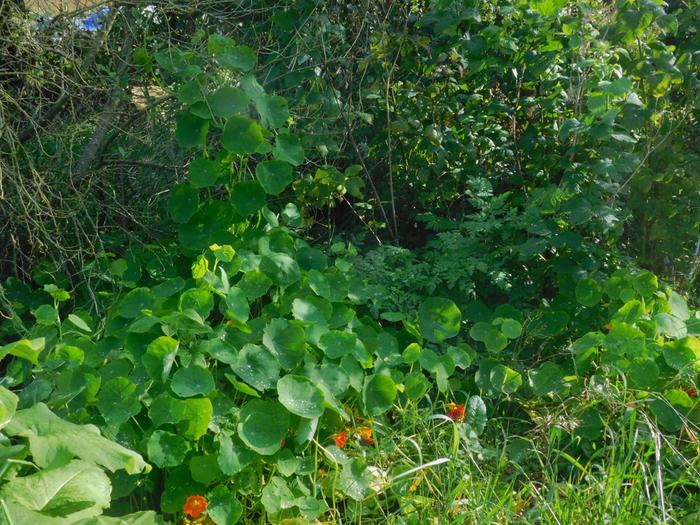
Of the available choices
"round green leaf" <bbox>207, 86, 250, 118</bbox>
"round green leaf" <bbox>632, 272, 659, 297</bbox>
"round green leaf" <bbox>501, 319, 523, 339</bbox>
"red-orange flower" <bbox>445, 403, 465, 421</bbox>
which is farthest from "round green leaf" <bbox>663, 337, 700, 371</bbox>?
"round green leaf" <bbox>207, 86, 250, 118</bbox>

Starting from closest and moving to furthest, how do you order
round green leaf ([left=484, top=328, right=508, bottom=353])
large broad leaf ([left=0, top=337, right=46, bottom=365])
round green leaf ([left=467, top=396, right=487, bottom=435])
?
large broad leaf ([left=0, top=337, right=46, bottom=365]) → round green leaf ([left=467, top=396, right=487, bottom=435]) → round green leaf ([left=484, top=328, right=508, bottom=353])

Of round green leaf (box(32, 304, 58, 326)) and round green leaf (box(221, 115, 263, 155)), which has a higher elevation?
round green leaf (box(221, 115, 263, 155))

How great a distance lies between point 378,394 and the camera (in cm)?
249

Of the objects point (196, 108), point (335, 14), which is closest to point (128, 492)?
point (196, 108)

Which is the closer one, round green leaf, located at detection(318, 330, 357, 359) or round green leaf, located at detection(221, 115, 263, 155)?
round green leaf, located at detection(318, 330, 357, 359)

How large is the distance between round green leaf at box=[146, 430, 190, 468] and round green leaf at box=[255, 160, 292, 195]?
104cm

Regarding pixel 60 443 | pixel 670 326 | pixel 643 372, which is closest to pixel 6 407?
pixel 60 443

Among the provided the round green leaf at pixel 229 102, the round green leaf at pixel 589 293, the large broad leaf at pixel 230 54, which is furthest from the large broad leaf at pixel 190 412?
the round green leaf at pixel 589 293

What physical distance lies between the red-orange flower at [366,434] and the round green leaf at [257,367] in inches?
13.7

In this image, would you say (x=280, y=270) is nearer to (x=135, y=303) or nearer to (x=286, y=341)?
(x=286, y=341)

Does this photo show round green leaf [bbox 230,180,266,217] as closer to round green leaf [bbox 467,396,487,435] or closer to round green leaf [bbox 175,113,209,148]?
round green leaf [bbox 175,113,209,148]

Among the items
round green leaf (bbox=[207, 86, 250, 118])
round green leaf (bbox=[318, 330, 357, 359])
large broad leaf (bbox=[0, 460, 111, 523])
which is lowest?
round green leaf (bbox=[318, 330, 357, 359])

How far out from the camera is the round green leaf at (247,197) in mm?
2895

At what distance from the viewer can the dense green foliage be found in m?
2.19
